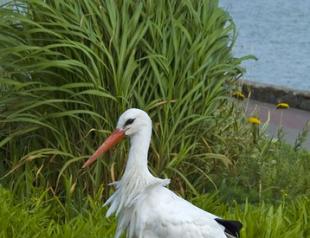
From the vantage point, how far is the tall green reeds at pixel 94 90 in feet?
23.3

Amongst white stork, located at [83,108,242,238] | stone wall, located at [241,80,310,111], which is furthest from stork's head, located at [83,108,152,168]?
stone wall, located at [241,80,310,111]

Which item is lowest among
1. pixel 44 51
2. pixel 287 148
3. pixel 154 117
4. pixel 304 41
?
pixel 304 41

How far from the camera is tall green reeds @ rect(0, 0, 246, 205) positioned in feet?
23.3

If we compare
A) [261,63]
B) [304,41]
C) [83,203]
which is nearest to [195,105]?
[83,203]

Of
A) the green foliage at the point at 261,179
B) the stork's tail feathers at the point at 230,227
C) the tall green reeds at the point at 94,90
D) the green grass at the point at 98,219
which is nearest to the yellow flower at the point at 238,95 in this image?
the green foliage at the point at 261,179

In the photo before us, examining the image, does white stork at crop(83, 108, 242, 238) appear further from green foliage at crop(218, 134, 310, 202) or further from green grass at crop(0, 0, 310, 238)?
green foliage at crop(218, 134, 310, 202)

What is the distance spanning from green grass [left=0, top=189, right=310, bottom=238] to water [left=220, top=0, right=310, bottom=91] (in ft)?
23.1

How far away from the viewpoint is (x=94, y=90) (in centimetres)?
698

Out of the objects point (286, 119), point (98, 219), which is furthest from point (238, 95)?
point (286, 119)

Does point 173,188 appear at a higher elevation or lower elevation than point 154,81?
lower

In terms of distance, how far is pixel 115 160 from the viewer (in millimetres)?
7180

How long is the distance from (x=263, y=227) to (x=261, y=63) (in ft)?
51.9

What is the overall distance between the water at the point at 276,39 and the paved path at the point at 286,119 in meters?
0.92

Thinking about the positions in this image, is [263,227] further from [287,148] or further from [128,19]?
[287,148]
